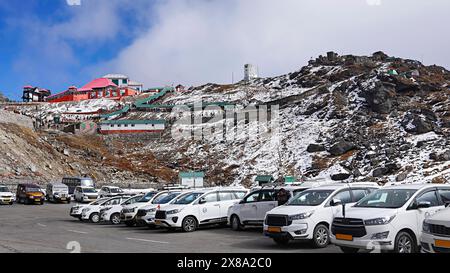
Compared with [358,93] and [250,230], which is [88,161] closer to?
[358,93]

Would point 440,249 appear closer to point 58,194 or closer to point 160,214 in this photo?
point 160,214

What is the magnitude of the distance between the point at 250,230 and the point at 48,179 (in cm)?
4191

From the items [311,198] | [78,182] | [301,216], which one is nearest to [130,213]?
[311,198]

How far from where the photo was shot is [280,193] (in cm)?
1712

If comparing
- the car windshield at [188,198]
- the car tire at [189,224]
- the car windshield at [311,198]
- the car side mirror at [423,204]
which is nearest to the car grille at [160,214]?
the car tire at [189,224]

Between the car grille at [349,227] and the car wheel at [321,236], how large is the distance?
165 centimetres

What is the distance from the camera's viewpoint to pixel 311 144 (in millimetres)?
61375

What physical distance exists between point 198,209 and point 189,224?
2.41ft

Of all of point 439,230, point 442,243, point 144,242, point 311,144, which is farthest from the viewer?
Result: point 311,144

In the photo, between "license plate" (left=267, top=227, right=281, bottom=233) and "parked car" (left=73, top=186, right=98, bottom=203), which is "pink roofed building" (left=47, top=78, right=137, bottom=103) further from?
"license plate" (left=267, top=227, right=281, bottom=233)

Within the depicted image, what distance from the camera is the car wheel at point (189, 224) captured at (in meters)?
18.2

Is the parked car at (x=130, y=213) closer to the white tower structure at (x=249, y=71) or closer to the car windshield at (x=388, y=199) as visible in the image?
the car windshield at (x=388, y=199)
